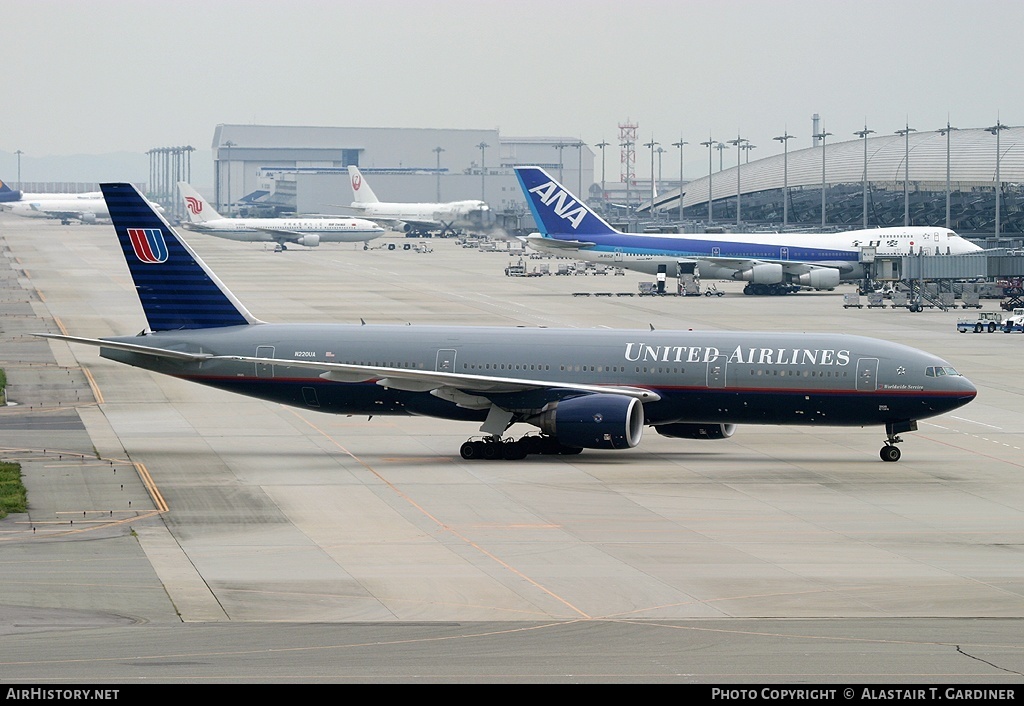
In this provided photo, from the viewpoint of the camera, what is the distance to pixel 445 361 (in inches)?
1753

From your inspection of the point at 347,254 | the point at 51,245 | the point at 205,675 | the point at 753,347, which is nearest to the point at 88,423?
the point at 753,347

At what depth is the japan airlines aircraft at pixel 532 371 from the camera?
1683 inches

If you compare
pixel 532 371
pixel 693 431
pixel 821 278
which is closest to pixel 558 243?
pixel 821 278

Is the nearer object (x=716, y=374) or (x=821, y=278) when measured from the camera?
(x=716, y=374)

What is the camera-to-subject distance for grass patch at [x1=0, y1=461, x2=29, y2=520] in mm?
34938

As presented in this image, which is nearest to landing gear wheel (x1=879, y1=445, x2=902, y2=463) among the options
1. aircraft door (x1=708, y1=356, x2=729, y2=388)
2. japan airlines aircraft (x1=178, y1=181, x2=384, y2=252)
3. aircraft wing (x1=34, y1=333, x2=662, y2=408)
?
aircraft door (x1=708, y1=356, x2=729, y2=388)

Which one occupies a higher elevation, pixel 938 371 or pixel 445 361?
pixel 445 361

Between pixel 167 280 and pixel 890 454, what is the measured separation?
2312cm

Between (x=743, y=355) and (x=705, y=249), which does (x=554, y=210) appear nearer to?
(x=705, y=249)

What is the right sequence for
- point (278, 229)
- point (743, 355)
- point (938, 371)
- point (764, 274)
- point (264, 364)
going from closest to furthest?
point (938, 371) → point (743, 355) → point (264, 364) → point (764, 274) → point (278, 229)

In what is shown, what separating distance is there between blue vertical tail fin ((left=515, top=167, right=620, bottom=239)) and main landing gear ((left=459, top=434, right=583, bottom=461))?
6863 cm

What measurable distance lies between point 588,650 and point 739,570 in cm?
746
